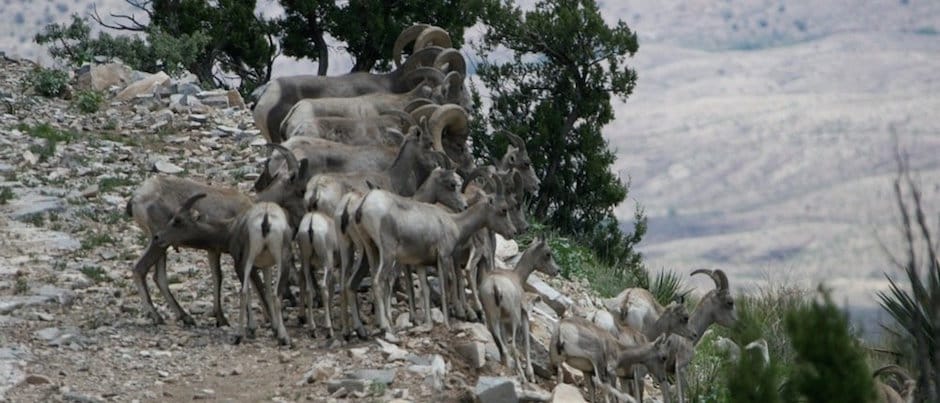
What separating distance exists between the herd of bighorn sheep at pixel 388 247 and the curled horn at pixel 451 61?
244 centimetres

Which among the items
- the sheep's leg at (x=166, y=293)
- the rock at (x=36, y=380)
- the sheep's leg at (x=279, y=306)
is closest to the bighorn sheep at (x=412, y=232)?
the sheep's leg at (x=279, y=306)

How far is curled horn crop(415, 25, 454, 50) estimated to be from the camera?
18.8 metres

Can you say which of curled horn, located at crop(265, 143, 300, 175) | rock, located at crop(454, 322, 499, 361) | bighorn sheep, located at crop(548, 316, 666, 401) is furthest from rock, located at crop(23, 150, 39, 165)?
bighorn sheep, located at crop(548, 316, 666, 401)

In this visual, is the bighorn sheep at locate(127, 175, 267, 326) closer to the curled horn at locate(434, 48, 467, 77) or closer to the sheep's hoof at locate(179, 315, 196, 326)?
the sheep's hoof at locate(179, 315, 196, 326)

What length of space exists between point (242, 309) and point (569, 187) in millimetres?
13369

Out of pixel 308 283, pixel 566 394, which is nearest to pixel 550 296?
pixel 308 283

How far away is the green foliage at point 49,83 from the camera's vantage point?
2344cm

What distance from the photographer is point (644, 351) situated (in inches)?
507

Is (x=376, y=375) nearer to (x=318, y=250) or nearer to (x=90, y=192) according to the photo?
(x=318, y=250)

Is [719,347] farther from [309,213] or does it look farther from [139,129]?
[139,129]

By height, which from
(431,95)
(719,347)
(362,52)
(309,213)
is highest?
(362,52)

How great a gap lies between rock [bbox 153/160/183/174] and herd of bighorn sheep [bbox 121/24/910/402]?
3.78 m

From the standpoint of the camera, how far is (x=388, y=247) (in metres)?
12.3

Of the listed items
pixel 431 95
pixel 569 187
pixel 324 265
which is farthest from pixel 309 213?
pixel 569 187
